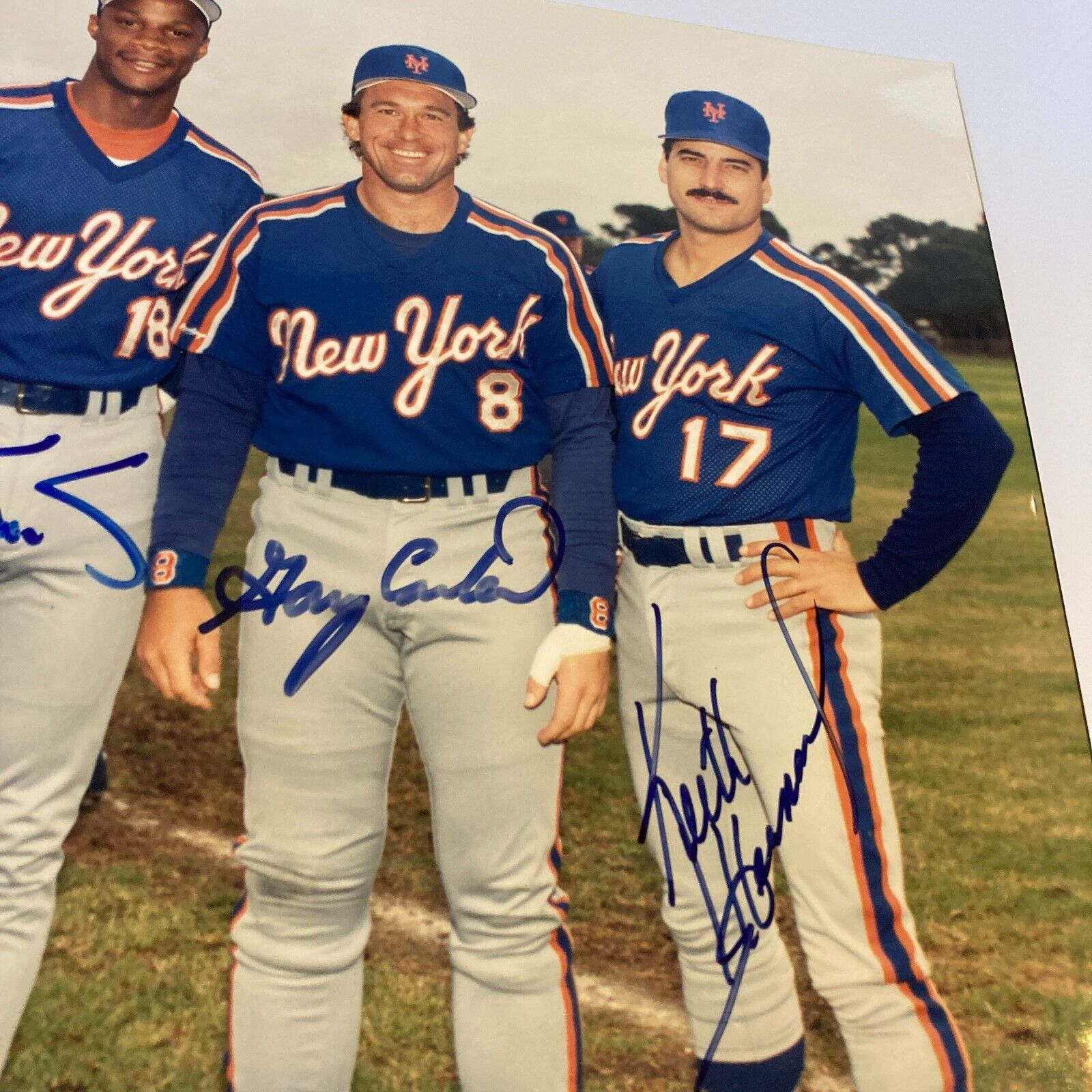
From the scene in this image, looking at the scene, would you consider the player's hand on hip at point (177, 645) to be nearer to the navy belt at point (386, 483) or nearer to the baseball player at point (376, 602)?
the baseball player at point (376, 602)

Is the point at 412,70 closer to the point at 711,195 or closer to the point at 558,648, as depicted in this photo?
the point at 711,195

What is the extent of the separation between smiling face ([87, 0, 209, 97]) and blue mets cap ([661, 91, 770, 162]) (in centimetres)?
71

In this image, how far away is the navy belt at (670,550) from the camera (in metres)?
1.65

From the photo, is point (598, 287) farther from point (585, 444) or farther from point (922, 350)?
point (922, 350)

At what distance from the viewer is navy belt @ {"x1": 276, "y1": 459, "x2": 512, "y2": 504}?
154 cm

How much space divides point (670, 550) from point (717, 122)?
0.71 meters

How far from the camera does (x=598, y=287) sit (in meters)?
1.69

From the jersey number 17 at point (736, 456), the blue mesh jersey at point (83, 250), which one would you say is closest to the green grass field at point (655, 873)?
the jersey number 17 at point (736, 456)

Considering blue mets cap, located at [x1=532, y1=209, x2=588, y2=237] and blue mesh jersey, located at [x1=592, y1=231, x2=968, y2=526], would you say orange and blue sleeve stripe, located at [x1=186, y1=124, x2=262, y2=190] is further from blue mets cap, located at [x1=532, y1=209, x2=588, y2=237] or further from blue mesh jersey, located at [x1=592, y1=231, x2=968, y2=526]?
blue mesh jersey, located at [x1=592, y1=231, x2=968, y2=526]

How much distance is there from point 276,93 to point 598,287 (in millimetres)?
539

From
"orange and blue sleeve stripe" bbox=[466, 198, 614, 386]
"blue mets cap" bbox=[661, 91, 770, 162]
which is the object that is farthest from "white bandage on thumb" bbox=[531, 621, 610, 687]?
"blue mets cap" bbox=[661, 91, 770, 162]

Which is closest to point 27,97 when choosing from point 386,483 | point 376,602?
point 386,483

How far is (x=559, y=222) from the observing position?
1.71 meters

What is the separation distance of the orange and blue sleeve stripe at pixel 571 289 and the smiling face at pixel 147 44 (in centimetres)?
46
